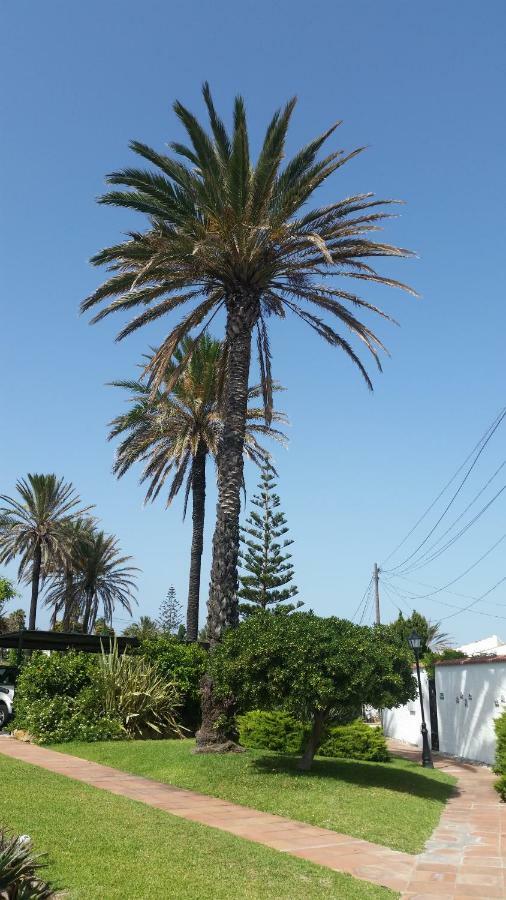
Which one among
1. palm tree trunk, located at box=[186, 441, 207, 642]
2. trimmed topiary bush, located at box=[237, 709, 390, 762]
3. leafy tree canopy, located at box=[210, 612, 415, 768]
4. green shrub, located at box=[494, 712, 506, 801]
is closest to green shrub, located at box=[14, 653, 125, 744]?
trimmed topiary bush, located at box=[237, 709, 390, 762]

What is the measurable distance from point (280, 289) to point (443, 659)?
48.4 ft

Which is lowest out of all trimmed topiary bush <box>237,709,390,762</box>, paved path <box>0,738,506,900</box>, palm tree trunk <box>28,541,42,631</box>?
paved path <box>0,738,506,900</box>

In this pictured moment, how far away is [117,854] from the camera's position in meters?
7.20

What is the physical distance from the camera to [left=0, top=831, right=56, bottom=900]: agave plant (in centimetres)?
531

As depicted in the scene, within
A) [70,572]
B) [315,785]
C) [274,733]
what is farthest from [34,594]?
[315,785]

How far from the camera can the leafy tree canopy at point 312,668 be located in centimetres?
1243

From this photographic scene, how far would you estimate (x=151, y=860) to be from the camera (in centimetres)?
709

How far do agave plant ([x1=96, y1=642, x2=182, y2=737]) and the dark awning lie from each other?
110 inches

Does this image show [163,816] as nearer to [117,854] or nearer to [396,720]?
[117,854]

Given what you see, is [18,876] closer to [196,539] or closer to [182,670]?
[182,670]

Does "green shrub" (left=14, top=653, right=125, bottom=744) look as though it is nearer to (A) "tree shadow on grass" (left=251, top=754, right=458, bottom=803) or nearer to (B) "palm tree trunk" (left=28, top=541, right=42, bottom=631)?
(A) "tree shadow on grass" (left=251, top=754, right=458, bottom=803)

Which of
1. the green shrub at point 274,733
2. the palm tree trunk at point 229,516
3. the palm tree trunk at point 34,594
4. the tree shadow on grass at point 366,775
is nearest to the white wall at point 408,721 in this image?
the green shrub at point 274,733

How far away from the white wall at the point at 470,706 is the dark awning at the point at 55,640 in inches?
423

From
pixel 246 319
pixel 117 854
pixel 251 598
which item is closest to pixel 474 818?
pixel 117 854
